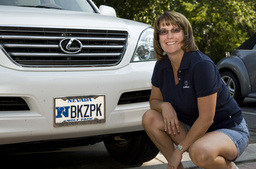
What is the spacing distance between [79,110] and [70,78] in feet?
0.78

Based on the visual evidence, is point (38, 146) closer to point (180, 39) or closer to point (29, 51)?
point (29, 51)

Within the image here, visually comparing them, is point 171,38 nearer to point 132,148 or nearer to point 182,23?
point 182,23

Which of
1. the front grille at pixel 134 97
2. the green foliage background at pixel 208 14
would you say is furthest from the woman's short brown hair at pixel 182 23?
the green foliage background at pixel 208 14

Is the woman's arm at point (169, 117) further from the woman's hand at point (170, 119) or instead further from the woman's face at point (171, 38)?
the woman's face at point (171, 38)

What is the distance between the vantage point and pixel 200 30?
26.0 m

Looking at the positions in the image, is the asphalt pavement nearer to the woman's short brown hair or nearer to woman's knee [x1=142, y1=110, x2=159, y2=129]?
woman's knee [x1=142, y1=110, x2=159, y2=129]

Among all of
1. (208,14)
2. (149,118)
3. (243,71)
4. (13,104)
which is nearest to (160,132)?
(149,118)

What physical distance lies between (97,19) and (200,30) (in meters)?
23.6

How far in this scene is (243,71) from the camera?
22.7 ft

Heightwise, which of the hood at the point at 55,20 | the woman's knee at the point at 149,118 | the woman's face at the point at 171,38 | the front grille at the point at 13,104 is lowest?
the woman's knee at the point at 149,118

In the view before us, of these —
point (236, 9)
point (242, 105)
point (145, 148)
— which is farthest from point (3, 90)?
point (236, 9)

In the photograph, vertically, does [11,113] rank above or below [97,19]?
below

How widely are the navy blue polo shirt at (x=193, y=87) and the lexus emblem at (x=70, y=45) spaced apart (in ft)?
2.01

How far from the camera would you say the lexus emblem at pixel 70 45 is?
2.93 meters
